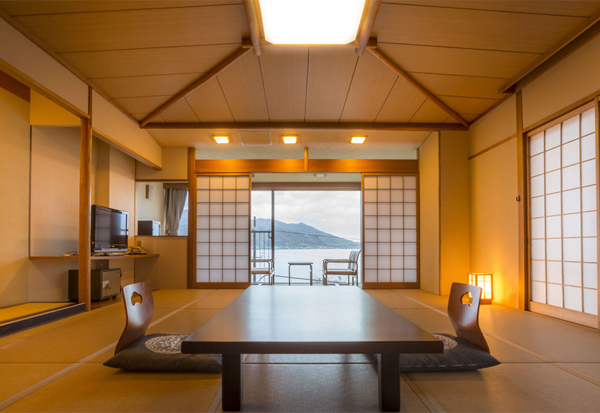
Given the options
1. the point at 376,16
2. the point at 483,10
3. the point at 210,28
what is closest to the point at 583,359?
the point at 483,10

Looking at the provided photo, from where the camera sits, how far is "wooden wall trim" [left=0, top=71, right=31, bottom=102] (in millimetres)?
3987

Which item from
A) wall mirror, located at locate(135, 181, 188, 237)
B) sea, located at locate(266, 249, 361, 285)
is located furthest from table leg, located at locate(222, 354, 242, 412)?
sea, located at locate(266, 249, 361, 285)

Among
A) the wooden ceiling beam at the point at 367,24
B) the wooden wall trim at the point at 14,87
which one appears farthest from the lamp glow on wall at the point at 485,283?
the wooden wall trim at the point at 14,87

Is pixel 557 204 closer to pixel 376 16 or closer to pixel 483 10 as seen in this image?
pixel 483 10

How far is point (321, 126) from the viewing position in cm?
533

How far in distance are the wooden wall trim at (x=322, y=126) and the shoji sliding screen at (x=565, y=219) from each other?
4.72 ft

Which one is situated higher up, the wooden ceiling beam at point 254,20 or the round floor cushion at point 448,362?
the wooden ceiling beam at point 254,20

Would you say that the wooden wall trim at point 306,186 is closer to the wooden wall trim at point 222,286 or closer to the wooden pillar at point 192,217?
the wooden pillar at point 192,217

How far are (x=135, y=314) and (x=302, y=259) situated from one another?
22.6 feet

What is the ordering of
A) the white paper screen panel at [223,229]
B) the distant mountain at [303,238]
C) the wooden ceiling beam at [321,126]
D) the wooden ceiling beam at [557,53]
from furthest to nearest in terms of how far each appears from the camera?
the distant mountain at [303,238] < the white paper screen panel at [223,229] < the wooden ceiling beam at [321,126] < the wooden ceiling beam at [557,53]

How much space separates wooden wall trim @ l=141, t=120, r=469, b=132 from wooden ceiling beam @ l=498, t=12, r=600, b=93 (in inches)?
45.0

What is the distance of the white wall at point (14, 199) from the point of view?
3.89 m

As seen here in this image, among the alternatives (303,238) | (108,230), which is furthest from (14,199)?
(303,238)

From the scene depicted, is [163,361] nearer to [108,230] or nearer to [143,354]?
[143,354]
